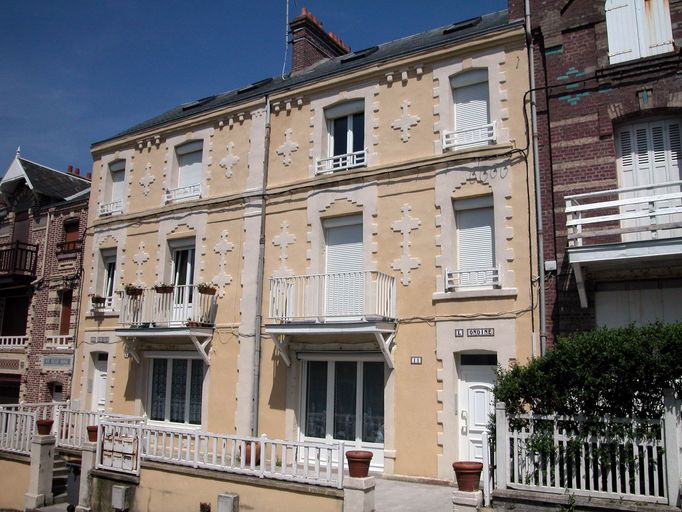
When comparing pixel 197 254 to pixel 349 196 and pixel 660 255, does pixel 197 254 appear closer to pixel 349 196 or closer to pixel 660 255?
pixel 349 196

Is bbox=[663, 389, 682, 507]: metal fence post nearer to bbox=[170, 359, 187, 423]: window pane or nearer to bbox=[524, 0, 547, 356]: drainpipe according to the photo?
bbox=[524, 0, 547, 356]: drainpipe

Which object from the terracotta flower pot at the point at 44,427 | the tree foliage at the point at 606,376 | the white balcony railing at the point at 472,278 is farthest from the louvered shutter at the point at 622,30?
the terracotta flower pot at the point at 44,427

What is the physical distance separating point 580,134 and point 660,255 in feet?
9.38

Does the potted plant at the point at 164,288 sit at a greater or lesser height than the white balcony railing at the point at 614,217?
lesser

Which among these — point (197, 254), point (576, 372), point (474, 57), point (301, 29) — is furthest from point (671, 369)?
point (301, 29)

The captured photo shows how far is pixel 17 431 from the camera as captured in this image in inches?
540

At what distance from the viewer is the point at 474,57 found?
12742 mm

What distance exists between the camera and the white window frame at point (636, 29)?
1114 cm

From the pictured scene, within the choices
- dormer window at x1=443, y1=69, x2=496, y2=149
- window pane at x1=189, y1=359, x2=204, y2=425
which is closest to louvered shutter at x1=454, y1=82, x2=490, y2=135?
dormer window at x1=443, y1=69, x2=496, y2=149

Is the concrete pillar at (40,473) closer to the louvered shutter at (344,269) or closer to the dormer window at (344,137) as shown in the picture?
the louvered shutter at (344,269)

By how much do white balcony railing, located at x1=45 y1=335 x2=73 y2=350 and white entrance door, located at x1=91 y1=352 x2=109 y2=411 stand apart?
1362 millimetres

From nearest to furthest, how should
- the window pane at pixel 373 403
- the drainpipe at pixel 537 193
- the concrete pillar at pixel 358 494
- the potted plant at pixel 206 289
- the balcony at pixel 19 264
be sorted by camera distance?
the concrete pillar at pixel 358 494
the drainpipe at pixel 537 193
the window pane at pixel 373 403
the potted plant at pixel 206 289
the balcony at pixel 19 264

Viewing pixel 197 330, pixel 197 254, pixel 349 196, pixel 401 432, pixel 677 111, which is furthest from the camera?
pixel 197 254

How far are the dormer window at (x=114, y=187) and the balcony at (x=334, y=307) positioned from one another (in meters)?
7.18
